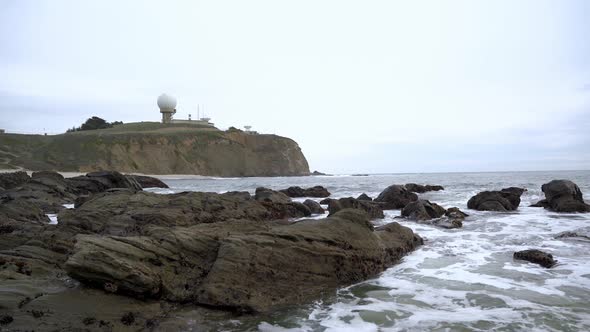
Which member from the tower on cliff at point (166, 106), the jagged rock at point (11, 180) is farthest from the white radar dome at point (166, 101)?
the jagged rock at point (11, 180)

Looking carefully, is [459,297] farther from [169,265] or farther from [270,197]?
[270,197]

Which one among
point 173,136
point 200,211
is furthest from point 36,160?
point 200,211

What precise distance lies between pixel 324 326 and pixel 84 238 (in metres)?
4.77

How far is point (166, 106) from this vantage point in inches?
4336

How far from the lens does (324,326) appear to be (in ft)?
23.0

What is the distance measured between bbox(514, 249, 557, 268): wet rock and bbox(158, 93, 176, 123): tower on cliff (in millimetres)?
105621

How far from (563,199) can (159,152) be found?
84251 mm

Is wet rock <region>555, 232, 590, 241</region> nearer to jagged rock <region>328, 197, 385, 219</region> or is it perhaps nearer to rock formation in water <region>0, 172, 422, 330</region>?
rock formation in water <region>0, 172, 422, 330</region>

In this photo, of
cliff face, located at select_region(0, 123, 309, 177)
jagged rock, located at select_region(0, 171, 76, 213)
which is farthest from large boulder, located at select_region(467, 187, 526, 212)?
cliff face, located at select_region(0, 123, 309, 177)

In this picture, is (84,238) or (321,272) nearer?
(84,238)

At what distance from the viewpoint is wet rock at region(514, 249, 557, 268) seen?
35.3ft

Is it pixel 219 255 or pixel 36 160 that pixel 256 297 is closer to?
pixel 219 255

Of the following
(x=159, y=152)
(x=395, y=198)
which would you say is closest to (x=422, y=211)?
(x=395, y=198)

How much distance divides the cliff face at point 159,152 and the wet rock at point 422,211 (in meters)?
70.0
